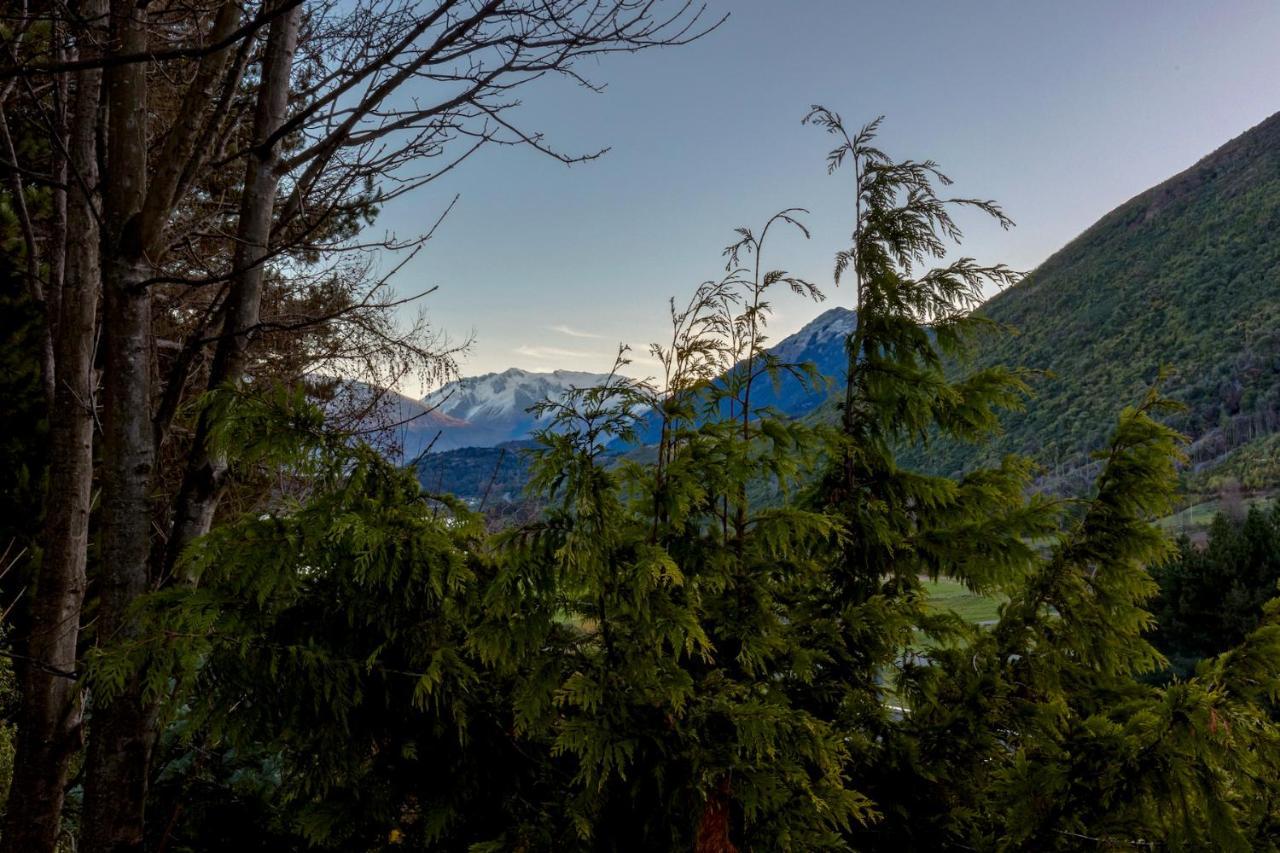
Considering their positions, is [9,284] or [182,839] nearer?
[182,839]

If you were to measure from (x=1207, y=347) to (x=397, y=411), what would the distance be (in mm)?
73139

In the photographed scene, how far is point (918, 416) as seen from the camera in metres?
2.74

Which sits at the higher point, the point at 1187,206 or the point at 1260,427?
the point at 1187,206

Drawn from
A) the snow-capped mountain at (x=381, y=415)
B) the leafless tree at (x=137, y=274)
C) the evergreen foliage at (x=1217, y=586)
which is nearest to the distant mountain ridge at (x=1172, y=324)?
the evergreen foliage at (x=1217, y=586)

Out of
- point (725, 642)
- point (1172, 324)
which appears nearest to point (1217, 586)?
point (725, 642)

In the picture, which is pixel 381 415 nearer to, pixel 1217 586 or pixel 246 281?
pixel 246 281

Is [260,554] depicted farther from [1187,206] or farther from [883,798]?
[1187,206]

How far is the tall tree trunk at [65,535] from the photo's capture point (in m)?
2.62

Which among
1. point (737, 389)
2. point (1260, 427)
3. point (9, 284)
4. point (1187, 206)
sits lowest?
point (1260, 427)

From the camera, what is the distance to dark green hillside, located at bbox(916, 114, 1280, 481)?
53562mm

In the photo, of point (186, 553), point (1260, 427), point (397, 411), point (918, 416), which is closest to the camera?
point (186, 553)

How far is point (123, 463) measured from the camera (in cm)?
225

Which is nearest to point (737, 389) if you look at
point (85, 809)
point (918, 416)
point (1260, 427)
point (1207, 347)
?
point (918, 416)

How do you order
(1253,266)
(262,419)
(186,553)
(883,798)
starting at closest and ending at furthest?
(186,553) < (262,419) < (883,798) < (1253,266)
